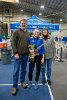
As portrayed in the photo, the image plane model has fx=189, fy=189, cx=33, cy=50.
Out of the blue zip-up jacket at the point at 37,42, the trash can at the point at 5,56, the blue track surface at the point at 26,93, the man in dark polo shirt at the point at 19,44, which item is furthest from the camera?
the trash can at the point at 5,56

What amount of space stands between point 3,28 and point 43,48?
15.7m

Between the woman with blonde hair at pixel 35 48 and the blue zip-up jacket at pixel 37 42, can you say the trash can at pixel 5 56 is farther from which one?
the blue zip-up jacket at pixel 37 42

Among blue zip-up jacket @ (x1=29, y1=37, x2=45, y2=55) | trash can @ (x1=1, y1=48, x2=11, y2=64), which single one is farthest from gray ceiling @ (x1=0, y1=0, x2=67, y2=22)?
blue zip-up jacket @ (x1=29, y1=37, x2=45, y2=55)

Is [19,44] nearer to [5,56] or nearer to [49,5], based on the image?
[5,56]

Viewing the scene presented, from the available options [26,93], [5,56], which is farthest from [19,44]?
[5,56]

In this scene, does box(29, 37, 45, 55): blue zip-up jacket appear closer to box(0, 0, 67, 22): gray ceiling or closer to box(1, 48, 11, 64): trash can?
box(1, 48, 11, 64): trash can

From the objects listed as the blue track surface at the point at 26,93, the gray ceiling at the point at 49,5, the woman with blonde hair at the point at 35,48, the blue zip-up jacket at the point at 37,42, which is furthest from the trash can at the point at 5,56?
the gray ceiling at the point at 49,5

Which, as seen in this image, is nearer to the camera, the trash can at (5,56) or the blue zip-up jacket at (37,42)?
the blue zip-up jacket at (37,42)

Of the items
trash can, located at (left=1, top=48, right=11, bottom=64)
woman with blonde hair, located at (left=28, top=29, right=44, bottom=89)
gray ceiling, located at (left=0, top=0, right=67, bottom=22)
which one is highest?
gray ceiling, located at (left=0, top=0, right=67, bottom=22)

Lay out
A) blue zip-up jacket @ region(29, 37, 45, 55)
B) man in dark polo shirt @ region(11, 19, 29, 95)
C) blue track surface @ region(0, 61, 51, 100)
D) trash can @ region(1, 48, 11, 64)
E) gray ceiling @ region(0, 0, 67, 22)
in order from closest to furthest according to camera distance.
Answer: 1. blue track surface @ region(0, 61, 51, 100)
2. man in dark polo shirt @ region(11, 19, 29, 95)
3. blue zip-up jacket @ region(29, 37, 45, 55)
4. trash can @ region(1, 48, 11, 64)
5. gray ceiling @ region(0, 0, 67, 22)

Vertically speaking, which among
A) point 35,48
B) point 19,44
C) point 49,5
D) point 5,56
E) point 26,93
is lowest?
point 26,93

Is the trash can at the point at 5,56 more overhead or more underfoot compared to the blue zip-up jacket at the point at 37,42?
more underfoot

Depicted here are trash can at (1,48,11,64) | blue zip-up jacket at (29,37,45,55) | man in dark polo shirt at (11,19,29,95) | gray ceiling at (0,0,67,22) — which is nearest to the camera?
man in dark polo shirt at (11,19,29,95)

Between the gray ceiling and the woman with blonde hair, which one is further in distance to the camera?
the gray ceiling
